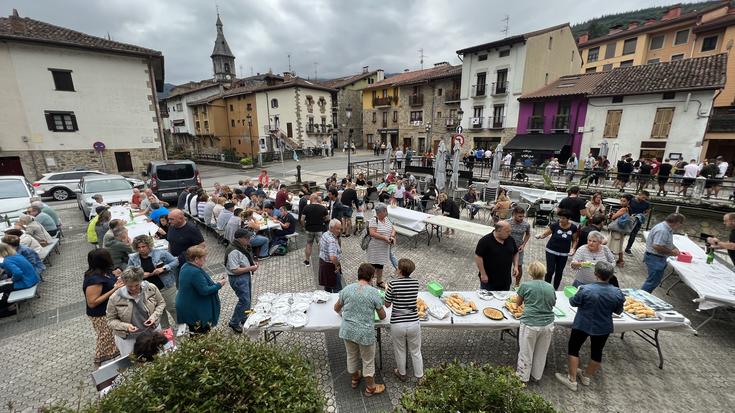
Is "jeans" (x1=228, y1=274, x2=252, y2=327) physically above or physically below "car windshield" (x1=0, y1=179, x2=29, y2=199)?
below

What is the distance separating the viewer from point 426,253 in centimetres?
838

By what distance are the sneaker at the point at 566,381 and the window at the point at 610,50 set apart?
4693 cm

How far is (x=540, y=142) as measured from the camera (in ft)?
74.7

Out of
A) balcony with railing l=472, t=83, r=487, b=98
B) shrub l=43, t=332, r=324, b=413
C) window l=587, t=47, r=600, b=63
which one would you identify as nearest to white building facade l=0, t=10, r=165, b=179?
shrub l=43, t=332, r=324, b=413

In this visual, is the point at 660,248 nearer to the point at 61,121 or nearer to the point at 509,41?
the point at 509,41

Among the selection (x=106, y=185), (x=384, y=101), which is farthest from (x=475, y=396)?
(x=384, y=101)

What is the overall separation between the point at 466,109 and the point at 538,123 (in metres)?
6.39

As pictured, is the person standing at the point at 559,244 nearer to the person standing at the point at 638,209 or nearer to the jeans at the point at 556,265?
the jeans at the point at 556,265

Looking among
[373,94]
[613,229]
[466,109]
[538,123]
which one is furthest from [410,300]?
[373,94]

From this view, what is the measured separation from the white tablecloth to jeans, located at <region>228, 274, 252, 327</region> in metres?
6.93

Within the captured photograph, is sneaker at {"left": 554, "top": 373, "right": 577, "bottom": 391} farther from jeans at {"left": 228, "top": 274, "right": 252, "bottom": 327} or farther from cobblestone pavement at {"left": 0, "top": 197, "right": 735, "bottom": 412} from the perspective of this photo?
jeans at {"left": 228, "top": 274, "right": 252, "bottom": 327}

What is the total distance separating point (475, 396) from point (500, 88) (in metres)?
27.4

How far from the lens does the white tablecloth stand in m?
4.53

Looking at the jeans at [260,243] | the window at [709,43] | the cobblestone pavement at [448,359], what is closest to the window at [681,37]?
the window at [709,43]
